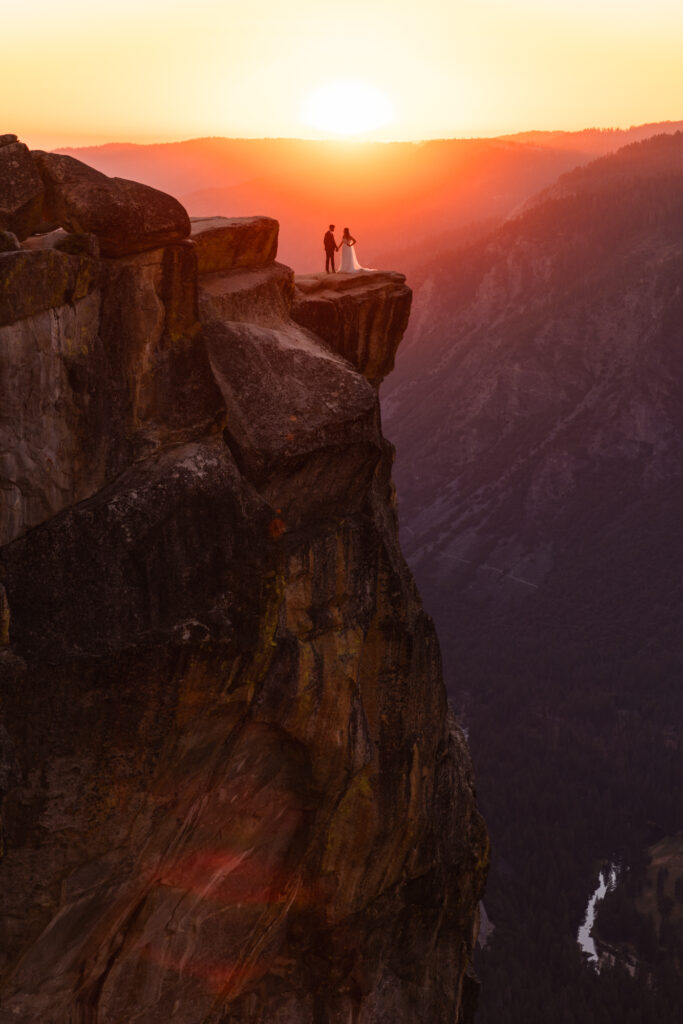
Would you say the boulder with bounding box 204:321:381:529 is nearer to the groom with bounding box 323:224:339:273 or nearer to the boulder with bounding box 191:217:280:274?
the boulder with bounding box 191:217:280:274

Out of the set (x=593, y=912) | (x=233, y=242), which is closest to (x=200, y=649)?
(x=233, y=242)

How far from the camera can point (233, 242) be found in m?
31.6

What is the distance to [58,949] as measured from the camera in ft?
81.9

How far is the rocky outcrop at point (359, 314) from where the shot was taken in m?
34.0

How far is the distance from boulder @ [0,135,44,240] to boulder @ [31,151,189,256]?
43 cm

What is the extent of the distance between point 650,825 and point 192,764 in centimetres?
13245

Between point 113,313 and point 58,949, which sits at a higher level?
point 113,313

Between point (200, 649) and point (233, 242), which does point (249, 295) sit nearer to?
point (233, 242)

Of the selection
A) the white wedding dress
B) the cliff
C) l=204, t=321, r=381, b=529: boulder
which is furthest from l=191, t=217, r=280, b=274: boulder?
the white wedding dress

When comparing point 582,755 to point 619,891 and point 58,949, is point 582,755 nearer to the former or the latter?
point 619,891

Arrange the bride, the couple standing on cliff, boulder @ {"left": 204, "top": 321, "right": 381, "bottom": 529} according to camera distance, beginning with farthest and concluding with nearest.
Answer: the couple standing on cliff → the bride → boulder @ {"left": 204, "top": 321, "right": 381, "bottom": 529}

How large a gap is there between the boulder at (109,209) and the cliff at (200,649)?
0.20ft

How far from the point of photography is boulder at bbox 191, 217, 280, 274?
30859mm

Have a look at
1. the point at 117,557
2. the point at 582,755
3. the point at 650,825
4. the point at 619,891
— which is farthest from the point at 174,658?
the point at 582,755
